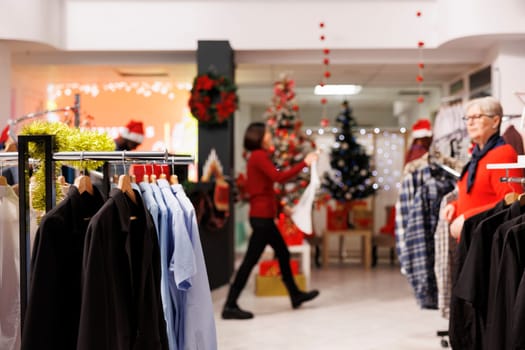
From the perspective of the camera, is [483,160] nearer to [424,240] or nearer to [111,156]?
[424,240]

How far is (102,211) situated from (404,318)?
4.27 meters

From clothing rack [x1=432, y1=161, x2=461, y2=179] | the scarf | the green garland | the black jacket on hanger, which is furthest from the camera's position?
clothing rack [x1=432, y1=161, x2=461, y2=179]

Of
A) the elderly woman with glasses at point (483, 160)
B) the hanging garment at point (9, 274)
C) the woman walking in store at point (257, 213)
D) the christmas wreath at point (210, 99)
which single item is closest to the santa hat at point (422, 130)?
the woman walking in store at point (257, 213)

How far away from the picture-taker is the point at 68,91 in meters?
10.5

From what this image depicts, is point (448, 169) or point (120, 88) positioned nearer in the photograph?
point (448, 169)

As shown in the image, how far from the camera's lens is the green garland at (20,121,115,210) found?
113 inches

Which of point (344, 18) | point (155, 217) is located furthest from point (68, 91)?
point (155, 217)

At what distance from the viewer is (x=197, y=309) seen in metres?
2.75

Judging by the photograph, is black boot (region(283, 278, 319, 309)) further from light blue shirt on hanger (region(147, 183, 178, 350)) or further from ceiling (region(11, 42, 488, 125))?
light blue shirt on hanger (region(147, 183, 178, 350))

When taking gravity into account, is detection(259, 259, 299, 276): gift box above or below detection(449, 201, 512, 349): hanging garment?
below

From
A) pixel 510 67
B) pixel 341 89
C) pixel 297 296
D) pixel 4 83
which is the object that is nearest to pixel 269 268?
pixel 297 296

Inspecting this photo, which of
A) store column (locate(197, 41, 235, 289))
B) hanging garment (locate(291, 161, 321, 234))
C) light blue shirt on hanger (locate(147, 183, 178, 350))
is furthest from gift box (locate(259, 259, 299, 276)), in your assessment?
light blue shirt on hanger (locate(147, 183, 178, 350))

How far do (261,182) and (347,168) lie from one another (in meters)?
4.46

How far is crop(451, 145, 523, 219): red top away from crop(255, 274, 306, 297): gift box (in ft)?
11.4
